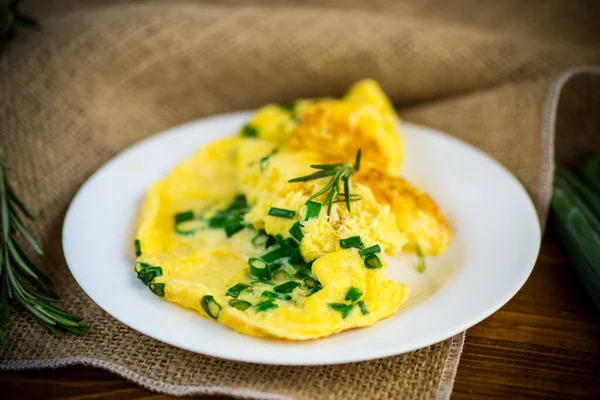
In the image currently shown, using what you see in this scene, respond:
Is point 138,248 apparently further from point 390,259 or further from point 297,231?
point 390,259

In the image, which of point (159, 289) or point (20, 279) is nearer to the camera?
point (159, 289)

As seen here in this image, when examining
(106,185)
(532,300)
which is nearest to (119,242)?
(106,185)

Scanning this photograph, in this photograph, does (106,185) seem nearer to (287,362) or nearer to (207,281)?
(207,281)

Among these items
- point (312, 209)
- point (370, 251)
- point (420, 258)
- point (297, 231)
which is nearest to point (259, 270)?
point (297, 231)

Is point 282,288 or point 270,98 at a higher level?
point 282,288

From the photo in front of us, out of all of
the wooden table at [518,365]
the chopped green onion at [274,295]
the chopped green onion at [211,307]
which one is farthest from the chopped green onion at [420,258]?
the chopped green onion at [211,307]

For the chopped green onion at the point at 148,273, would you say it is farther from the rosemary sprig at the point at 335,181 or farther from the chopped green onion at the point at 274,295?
the rosemary sprig at the point at 335,181
